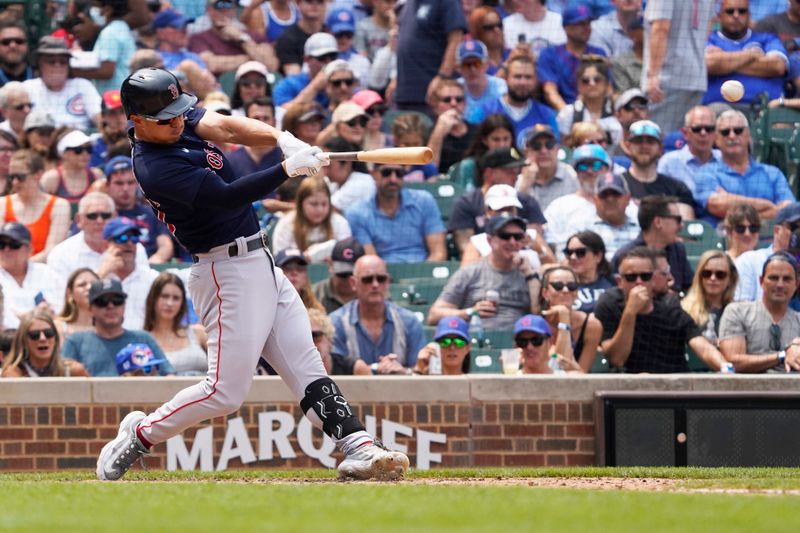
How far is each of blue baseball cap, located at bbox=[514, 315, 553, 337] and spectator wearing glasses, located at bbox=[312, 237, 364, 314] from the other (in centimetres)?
131

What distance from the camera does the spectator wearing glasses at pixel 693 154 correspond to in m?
11.2

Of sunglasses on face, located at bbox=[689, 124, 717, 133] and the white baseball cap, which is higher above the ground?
sunglasses on face, located at bbox=[689, 124, 717, 133]

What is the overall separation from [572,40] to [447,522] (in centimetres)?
870

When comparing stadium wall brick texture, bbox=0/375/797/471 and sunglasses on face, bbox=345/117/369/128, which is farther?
sunglasses on face, bbox=345/117/369/128

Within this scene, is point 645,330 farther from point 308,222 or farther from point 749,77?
point 749,77

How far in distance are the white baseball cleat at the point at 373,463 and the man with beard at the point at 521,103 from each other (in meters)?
5.98

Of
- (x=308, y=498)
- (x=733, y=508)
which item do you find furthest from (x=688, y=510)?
(x=308, y=498)

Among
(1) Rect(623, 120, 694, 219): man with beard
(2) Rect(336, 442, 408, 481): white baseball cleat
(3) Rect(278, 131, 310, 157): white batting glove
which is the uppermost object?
(1) Rect(623, 120, 694, 219): man with beard

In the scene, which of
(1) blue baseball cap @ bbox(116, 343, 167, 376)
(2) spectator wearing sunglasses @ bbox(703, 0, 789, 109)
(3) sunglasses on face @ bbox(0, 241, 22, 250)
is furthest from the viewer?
(2) spectator wearing sunglasses @ bbox(703, 0, 789, 109)

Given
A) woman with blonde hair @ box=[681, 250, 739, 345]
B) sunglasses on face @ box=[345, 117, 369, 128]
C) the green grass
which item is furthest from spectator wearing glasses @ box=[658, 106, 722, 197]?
the green grass

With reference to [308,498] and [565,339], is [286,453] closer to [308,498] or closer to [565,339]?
[565,339]

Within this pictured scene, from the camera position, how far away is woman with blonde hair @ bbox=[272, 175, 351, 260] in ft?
33.5

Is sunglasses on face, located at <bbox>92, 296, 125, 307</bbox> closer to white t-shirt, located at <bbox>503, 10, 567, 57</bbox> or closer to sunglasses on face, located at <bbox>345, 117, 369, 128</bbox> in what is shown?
sunglasses on face, located at <bbox>345, 117, 369, 128</bbox>

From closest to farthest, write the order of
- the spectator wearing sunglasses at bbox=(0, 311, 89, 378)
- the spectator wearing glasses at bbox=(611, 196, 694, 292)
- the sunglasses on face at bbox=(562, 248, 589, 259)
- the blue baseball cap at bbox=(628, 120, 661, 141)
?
1. the spectator wearing sunglasses at bbox=(0, 311, 89, 378)
2. the sunglasses on face at bbox=(562, 248, 589, 259)
3. the spectator wearing glasses at bbox=(611, 196, 694, 292)
4. the blue baseball cap at bbox=(628, 120, 661, 141)
